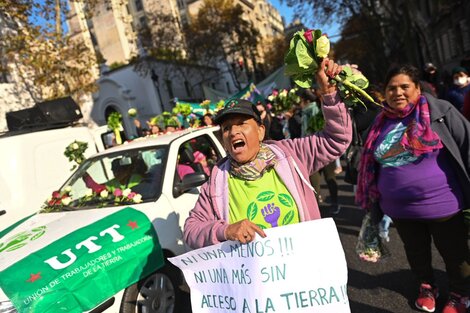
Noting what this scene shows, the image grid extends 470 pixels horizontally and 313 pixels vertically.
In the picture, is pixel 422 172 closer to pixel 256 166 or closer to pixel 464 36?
pixel 256 166

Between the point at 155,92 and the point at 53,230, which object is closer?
the point at 53,230

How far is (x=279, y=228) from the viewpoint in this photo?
171 cm

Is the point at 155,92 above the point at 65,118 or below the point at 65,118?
above

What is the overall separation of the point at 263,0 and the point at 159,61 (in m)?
54.4

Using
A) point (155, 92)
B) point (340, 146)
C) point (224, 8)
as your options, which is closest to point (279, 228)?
point (340, 146)

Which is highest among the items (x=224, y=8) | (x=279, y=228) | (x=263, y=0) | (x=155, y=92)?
(x=263, y=0)

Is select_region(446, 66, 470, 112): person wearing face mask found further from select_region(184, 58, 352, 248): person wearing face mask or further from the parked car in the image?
select_region(184, 58, 352, 248): person wearing face mask

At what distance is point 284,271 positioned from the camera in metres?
1.72

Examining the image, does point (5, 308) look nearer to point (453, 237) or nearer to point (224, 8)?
point (453, 237)

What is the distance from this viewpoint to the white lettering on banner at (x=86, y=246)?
2396 mm

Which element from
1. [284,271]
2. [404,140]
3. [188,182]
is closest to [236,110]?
[284,271]

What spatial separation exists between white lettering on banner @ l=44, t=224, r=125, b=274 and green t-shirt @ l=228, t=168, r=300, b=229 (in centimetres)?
127

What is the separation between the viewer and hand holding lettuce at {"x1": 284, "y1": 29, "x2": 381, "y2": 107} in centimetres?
162

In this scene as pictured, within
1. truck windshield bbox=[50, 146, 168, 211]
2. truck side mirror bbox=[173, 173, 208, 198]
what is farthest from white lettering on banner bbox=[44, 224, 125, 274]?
truck side mirror bbox=[173, 173, 208, 198]
